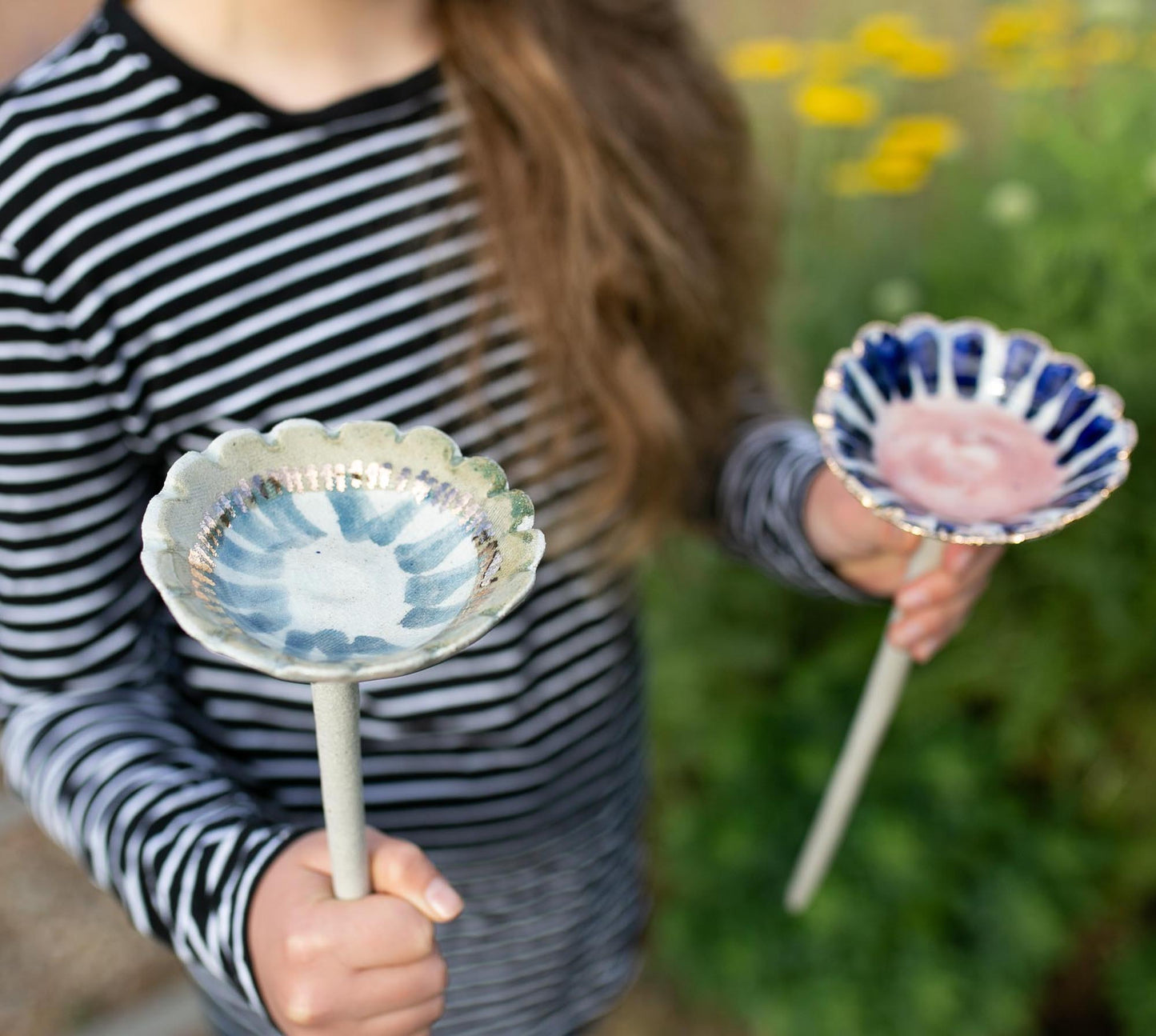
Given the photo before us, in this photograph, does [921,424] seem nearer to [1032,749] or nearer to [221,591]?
[221,591]

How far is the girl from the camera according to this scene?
563 mm

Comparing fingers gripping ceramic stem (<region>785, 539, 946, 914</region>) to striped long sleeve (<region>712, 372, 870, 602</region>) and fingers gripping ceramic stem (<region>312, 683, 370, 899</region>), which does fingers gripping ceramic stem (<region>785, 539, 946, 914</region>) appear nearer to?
striped long sleeve (<region>712, 372, 870, 602</region>)

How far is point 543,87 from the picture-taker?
760 mm

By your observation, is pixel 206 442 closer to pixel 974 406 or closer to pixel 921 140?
pixel 974 406

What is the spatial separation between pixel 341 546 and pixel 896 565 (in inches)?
16.3

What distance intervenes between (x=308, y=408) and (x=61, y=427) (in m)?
0.15

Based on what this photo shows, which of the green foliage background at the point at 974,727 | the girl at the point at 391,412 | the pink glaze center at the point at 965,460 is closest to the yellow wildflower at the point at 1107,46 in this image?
the green foliage background at the point at 974,727

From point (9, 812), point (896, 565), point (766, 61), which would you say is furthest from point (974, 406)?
point (9, 812)

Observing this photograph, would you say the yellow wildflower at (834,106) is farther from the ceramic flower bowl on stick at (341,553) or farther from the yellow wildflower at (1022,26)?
the ceramic flower bowl on stick at (341,553)

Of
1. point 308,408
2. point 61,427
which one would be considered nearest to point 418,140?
point 308,408

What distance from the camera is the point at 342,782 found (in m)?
0.42

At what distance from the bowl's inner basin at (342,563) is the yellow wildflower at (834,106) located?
114cm

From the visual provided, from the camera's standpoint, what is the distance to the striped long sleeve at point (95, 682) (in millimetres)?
526

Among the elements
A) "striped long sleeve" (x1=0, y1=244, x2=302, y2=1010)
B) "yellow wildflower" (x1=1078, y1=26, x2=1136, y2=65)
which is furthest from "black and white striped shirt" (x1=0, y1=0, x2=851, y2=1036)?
"yellow wildflower" (x1=1078, y1=26, x2=1136, y2=65)
